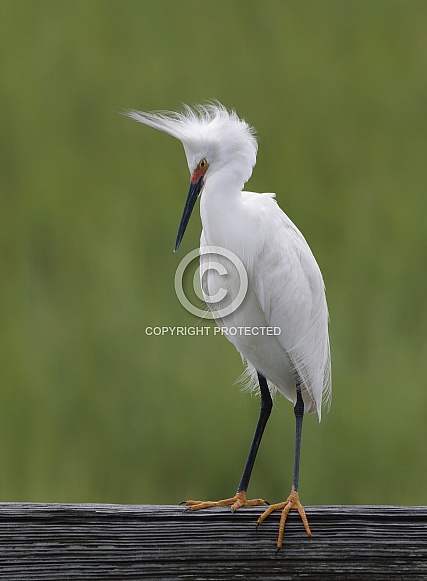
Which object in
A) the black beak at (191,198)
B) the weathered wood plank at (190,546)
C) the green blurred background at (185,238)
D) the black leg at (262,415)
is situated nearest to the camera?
the weathered wood plank at (190,546)

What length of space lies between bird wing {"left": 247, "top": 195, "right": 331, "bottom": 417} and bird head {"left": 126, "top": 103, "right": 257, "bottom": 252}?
0.40 feet

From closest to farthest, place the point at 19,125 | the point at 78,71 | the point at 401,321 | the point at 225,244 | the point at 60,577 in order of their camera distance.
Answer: the point at 60,577
the point at 225,244
the point at 401,321
the point at 19,125
the point at 78,71

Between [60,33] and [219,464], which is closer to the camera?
[219,464]

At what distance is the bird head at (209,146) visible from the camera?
2.04 metres

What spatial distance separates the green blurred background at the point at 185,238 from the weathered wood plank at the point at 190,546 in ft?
5.26

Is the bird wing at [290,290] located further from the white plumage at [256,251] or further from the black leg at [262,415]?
the black leg at [262,415]

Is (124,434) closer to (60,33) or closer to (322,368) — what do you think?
(322,368)

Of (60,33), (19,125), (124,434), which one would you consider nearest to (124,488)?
(124,434)

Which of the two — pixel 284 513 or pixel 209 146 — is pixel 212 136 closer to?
pixel 209 146

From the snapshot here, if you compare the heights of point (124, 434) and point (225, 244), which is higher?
point (225, 244)

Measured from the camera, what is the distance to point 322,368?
221cm

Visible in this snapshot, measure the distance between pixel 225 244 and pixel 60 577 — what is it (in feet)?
2.95

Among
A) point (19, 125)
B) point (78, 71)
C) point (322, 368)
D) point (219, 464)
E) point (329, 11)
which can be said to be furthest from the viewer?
point (329, 11)

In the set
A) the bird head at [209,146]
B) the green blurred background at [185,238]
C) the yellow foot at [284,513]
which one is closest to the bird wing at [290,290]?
the bird head at [209,146]
